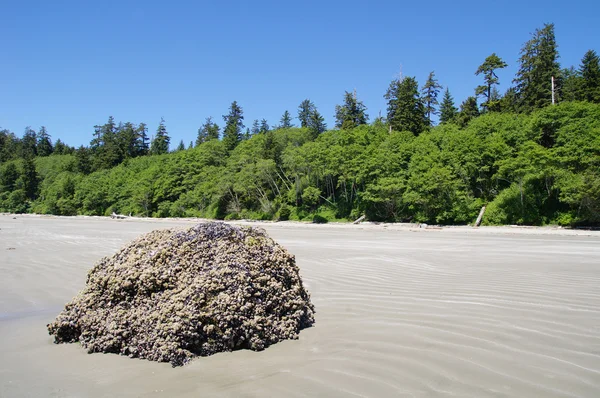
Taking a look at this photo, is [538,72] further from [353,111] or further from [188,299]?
[188,299]

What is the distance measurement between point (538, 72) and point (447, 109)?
12.1m

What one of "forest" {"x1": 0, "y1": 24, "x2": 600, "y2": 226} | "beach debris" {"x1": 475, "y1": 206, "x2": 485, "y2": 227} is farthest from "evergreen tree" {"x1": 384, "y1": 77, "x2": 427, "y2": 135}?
"beach debris" {"x1": 475, "y1": 206, "x2": 485, "y2": 227}

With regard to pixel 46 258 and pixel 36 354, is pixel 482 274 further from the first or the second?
pixel 46 258

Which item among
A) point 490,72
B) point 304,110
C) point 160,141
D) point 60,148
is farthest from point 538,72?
point 60,148

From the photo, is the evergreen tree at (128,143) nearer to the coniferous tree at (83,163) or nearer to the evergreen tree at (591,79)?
the coniferous tree at (83,163)

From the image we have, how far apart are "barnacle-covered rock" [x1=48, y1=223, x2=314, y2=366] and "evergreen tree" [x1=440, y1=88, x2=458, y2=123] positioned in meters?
57.2

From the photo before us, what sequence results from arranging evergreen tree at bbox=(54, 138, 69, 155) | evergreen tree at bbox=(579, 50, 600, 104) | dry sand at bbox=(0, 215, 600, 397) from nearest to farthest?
dry sand at bbox=(0, 215, 600, 397) < evergreen tree at bbox=(579, 50, 600, 104) < evergreen tree at bbox=(54, 138, 69, 155)

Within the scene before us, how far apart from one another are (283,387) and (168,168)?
210 ft

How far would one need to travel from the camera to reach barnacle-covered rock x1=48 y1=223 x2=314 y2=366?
3145 mm

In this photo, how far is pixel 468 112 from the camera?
48.0m

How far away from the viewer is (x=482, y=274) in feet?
23.0

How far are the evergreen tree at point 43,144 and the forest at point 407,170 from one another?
39.9 metres

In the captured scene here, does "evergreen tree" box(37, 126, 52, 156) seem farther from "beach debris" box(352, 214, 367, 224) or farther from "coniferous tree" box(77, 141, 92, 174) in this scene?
"beach debris" box(352, 214, 367, 224)

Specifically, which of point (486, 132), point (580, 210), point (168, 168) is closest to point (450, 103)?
point (486, 132)
